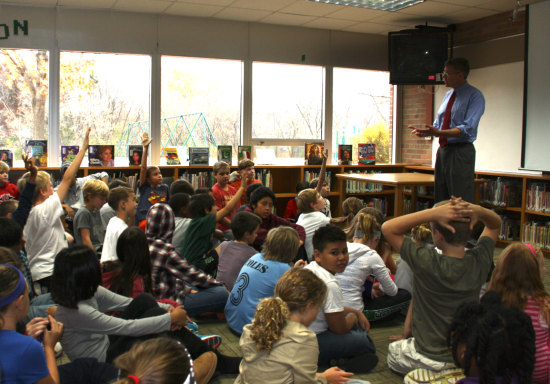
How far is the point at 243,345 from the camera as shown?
1.87 metres

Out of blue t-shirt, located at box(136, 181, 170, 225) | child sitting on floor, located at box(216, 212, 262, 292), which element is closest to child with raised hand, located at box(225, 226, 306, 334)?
child sitting on floor, located at box(216, 212, 262, 292)

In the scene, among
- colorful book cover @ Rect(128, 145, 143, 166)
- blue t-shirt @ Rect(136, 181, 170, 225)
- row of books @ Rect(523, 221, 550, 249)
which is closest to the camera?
blue t-shirt @ Rect(136, 181, 170, 225)

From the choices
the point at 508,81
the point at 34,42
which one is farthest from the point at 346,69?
the point at 34,42

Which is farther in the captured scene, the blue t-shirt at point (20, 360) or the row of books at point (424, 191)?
the row of books at point (424, 191)

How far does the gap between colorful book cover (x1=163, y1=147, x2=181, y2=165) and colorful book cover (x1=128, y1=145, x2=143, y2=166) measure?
1.32 feet

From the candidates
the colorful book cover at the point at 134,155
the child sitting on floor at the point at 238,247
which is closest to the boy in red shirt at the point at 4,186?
Result: the colorful book cover at the point at 134,155

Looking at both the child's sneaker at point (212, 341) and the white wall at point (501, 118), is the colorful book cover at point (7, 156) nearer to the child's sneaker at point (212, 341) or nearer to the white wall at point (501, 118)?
the child's sneaker at point (212, 341)

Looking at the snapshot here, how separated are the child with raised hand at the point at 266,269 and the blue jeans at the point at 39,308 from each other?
1.04m

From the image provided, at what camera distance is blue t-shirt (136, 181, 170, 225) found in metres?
5.10

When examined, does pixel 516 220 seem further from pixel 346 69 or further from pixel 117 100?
pixel 117 100

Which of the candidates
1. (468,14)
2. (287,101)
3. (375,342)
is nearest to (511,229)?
(468,14)

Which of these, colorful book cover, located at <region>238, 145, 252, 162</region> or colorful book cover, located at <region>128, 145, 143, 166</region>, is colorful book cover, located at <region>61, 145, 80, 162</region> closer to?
colorful book cover, located at <region>128, 145, 143, 166</region>

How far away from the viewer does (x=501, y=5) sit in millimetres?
6461

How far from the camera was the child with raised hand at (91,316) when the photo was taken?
1958mm
